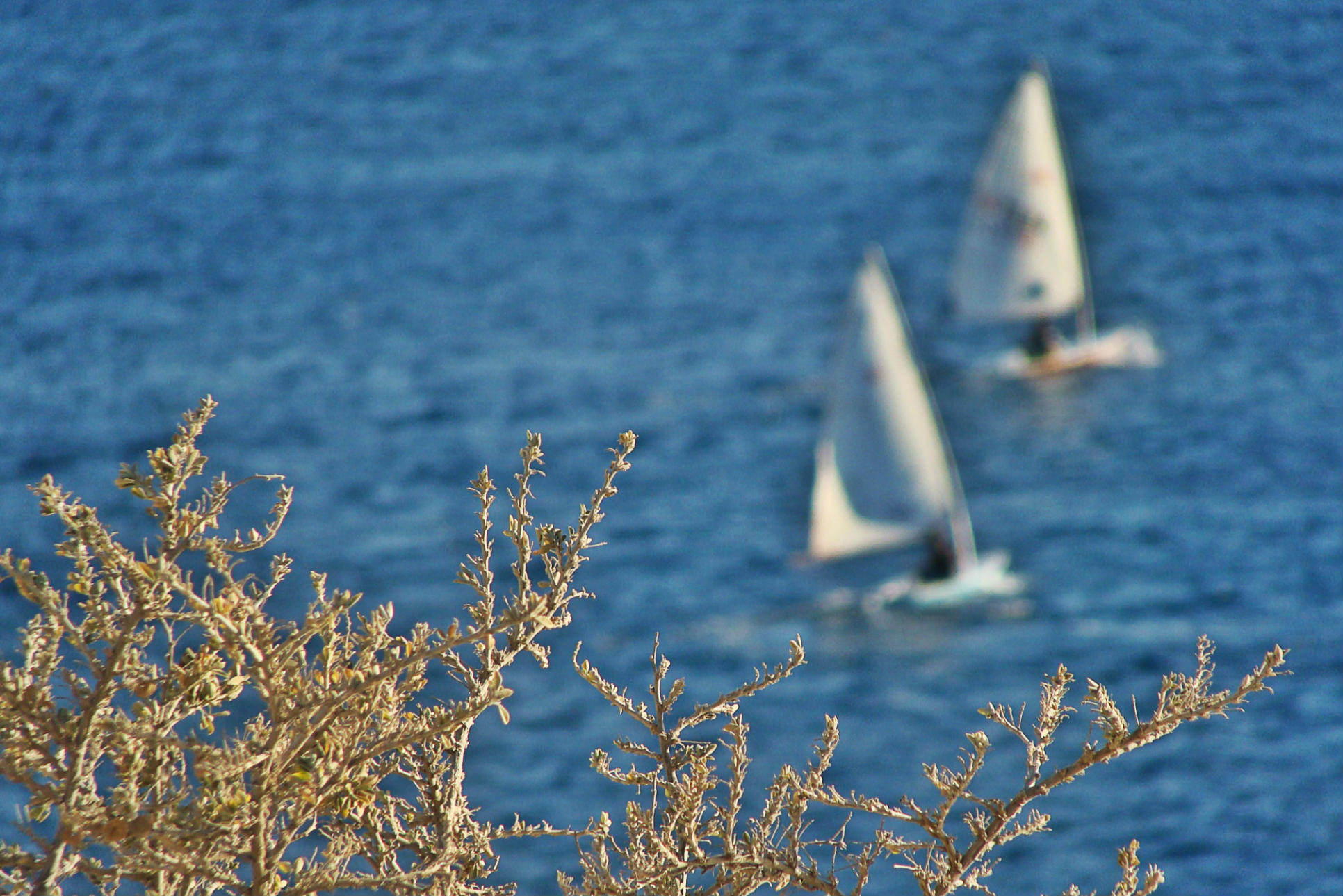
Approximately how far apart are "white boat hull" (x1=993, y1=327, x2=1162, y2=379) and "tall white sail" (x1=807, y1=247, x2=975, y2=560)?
550 centimetres

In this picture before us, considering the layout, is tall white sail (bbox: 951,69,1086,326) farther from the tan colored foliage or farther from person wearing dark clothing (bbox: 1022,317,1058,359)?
the tan colored foliage

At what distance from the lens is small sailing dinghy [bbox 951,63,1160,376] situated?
1280 inches

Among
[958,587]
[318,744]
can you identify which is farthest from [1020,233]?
[318,744]

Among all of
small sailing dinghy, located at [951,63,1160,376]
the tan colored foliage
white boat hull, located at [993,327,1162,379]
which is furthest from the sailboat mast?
the tan colored foliage

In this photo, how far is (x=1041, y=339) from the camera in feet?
109

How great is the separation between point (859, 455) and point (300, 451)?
35.3 ft

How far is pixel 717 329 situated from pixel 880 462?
19.3 feet

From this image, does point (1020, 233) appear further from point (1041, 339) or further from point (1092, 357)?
point (1092, 357)

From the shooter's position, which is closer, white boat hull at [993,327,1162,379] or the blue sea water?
the blue sea water

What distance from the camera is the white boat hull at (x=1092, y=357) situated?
104 feet

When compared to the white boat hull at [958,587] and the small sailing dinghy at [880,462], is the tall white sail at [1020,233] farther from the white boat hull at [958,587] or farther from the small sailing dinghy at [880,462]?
the white boat hull at [958,587]

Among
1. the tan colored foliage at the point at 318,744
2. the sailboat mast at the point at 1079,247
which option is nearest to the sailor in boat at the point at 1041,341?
the sailboat mast at the point at 1079,247

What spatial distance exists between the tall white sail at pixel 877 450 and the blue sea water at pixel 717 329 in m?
0.87

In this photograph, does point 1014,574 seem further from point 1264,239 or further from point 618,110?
point 618,110
